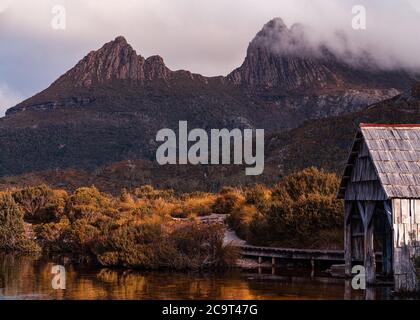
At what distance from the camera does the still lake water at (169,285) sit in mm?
21250

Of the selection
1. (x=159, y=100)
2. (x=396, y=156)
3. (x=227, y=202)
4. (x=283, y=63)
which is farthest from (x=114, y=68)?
(x=396, y=156)

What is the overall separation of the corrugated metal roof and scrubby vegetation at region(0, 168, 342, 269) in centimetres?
989

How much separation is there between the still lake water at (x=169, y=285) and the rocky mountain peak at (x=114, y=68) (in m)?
99.8

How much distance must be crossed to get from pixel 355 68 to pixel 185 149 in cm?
4884

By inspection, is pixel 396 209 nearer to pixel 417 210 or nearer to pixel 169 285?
pixel 417 210

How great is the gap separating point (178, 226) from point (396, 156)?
13.3 m

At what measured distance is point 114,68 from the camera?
129375 millimetres

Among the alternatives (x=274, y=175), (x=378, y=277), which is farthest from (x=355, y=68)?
(x=378, y=277)

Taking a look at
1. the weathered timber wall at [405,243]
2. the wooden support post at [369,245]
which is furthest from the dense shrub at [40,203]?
the weathered timber wall at [405,243]

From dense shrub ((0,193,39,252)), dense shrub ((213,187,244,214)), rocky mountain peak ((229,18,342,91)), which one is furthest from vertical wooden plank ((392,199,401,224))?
rocky mountain peak ((229,18,342,91))

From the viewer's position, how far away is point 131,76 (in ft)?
422

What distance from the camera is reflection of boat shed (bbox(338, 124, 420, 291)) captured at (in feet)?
67.5

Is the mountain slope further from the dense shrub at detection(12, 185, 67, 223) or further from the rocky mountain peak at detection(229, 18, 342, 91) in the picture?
the dense shrub at detection(12, 185, 67, 223)

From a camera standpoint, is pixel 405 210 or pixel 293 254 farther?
pixel 293 254
